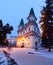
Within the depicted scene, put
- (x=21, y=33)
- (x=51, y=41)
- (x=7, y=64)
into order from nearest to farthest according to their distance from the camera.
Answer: (x=7, y=64)
(x=51, y=41)
(x=21, y=33)

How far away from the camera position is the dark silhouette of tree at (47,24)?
125 ft

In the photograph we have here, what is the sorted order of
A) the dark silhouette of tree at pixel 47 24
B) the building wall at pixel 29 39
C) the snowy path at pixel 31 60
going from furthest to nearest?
the building wall at pixel 29 39 → the dark silhouette of tree at pixel 47 24 → the snowy path at pixel 31 60

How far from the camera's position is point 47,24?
3903cm

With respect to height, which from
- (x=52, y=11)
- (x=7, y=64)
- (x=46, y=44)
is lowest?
(x=7, y=64)

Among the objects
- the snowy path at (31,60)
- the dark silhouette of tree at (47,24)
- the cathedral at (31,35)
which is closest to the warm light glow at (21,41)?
the cathedral at (31,35)

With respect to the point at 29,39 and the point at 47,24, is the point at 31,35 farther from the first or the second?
the point at 47,24

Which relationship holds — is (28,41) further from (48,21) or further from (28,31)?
(48,21)

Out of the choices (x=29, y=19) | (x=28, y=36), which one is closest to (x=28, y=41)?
(x=28, y=36)

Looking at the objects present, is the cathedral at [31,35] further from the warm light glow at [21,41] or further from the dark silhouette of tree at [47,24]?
the dark silhouette of tree at [47,24]

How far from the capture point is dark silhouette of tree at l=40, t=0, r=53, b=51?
38.2 metres

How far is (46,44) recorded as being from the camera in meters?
38.6

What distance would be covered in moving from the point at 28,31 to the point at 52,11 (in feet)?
95.7

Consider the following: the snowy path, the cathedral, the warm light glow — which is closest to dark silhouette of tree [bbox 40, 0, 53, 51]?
the snowy path

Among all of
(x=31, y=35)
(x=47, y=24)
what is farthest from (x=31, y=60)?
(x=31, y=35)
